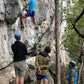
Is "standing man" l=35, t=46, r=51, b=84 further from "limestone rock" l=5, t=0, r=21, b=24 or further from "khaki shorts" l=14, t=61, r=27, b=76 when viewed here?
"limestone rock" l=5, t=0, r=21, b=24

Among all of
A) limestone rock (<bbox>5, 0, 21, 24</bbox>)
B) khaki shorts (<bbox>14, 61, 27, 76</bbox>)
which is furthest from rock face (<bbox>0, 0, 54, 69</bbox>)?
khaki shorts (<bbox>14, 61, 27, 76</bbox>)

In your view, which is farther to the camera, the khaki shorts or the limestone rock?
the limestone rock

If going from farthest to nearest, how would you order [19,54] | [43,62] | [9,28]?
[9,28]
[43,62]
[19,54]

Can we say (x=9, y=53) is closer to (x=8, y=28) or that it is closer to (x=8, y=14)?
(x=8, y=28)

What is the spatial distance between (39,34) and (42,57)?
7.42 m

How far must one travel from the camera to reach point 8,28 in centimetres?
792

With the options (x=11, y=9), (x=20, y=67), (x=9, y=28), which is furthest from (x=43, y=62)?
(x=11, y=9)

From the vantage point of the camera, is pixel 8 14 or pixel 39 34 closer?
pixel 8 14

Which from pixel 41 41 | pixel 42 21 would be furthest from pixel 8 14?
pixel 41 41

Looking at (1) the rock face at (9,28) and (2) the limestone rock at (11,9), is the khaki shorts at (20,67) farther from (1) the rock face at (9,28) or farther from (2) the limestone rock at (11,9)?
(2) the limestone rock at (11,9)

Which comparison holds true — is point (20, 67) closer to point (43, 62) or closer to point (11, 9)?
point (43, 62)

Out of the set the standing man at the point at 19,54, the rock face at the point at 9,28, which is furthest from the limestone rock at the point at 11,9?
the standing man at the point at 19,54

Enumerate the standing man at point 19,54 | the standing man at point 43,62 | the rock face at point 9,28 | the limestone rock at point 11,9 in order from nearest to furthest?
the standing man at point 19,54
the standing man at point 43,62
the rock face at point 9,28
the limestone rock at point 11,9

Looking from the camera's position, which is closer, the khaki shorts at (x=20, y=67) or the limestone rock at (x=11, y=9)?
the khaki shorts at (x=20, y=67)
